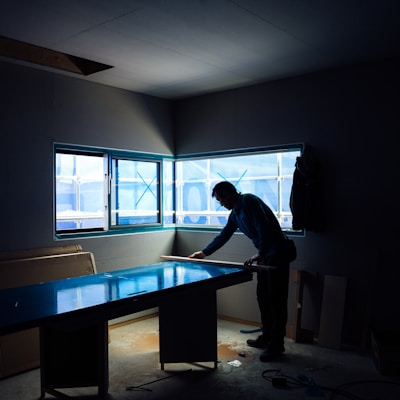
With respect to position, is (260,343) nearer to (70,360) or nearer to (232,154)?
(70,360)

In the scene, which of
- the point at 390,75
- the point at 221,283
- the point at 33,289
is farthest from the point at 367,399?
the point at 390,75

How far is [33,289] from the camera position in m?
2.96

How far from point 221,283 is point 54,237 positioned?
1.93 m

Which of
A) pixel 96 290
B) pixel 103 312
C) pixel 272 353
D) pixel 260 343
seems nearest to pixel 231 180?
pixel 260 343

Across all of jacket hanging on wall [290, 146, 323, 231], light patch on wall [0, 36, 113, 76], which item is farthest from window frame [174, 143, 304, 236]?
light patch on wall [0, 36, 113, 76]

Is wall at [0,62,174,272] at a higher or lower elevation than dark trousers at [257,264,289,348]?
higher

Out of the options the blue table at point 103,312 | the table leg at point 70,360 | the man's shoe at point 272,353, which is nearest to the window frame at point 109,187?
the blue table at point 103,312

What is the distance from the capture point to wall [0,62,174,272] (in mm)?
4102

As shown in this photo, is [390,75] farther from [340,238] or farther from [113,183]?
[113,183]

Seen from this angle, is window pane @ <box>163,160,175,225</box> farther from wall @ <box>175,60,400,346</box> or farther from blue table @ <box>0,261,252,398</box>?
blue table @ <box>0,261,252,398</box>

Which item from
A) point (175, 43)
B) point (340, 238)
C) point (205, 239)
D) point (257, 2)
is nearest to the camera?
point (257, 2)

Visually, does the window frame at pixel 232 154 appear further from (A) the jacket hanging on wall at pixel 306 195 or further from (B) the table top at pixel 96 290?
(B) the table top at pixel 96 290

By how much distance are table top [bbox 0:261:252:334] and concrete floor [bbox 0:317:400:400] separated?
80 cm

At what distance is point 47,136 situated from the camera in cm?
439
